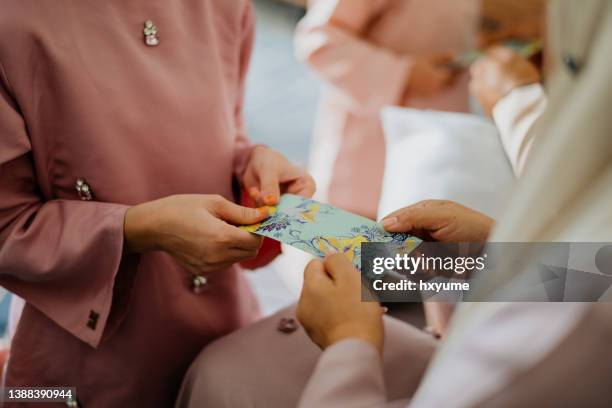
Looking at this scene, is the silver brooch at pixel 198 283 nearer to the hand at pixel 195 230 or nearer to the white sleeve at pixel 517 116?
the hand at pixel 195 230

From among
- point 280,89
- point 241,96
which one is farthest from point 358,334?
point 280,89

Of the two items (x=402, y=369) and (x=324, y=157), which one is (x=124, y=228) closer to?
(x=402, y=369)

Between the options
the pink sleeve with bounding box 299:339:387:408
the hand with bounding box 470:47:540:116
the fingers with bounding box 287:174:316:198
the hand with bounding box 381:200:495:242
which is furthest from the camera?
the hand with bounding box 470:47:540:116

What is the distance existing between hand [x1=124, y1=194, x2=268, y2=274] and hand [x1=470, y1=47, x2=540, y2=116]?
0.66m

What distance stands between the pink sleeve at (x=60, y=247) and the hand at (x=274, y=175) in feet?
0.64

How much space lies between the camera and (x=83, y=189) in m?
0.69

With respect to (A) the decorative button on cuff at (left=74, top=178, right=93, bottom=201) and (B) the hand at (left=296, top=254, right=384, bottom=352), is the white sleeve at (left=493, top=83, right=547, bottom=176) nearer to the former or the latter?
(B) the hand at (left=296, top=254, right=384, bottom=352)

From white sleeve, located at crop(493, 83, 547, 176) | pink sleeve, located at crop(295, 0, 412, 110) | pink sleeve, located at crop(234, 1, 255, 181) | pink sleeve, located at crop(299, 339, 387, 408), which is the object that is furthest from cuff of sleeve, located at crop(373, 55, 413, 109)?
pink sleeve, located at crop(299, 339, 387, 408)

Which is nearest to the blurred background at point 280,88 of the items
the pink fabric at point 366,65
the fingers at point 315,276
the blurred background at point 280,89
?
the blurred background at point 280,89

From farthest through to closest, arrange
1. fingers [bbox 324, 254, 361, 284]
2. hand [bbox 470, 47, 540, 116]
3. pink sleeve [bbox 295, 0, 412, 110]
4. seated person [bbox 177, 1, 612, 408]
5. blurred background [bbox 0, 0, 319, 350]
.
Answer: blurred background [bbox 0, 0, 319, 350] < pink sleeve [bbox 295, 0, 412, 110] < hand [bbox 470, 47, 540, 116] < fingers [bbox 324, 254, 361, 284] < seated person [bbox 177, 1, 612, 408]

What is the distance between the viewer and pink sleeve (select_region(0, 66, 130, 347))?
0.66m

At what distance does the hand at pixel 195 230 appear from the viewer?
644 millimetres

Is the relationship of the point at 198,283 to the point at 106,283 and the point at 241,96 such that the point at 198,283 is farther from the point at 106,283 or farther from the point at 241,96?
the point at 241,96

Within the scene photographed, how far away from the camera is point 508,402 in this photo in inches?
14.1
